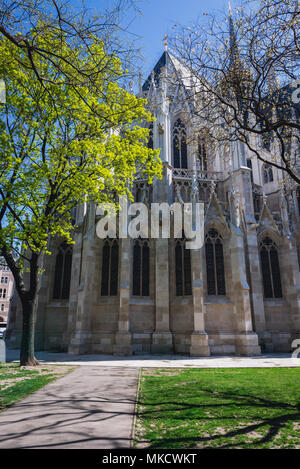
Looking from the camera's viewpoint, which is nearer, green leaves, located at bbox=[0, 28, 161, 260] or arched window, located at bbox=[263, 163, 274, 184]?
green leaves, located at bbox=[0, 28, 161, 260]

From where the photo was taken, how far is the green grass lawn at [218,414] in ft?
12.4

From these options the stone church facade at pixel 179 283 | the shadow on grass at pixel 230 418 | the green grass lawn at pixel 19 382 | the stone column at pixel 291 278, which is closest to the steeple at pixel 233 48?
the stone church facade at pixel 179 283

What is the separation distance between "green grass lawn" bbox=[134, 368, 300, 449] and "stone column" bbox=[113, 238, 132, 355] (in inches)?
313

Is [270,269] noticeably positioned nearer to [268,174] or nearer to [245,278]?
[245,278]

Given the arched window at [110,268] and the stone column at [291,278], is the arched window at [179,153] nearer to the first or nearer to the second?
the arched window at [110,268]

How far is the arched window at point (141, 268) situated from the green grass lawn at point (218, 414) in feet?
32.5

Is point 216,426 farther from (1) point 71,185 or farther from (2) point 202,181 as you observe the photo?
(2) point 202,181

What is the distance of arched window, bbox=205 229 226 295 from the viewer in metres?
18.5

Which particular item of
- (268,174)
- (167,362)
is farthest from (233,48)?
(268,174)

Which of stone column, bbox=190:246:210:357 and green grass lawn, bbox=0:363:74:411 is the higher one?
stone column, bbox=190:246:210:357

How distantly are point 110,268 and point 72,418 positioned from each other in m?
14.1

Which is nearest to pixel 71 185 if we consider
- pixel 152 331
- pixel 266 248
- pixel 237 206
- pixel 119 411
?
pixel 119 411

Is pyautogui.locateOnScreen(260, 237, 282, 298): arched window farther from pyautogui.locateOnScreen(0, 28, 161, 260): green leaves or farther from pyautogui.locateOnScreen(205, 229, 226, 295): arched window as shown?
pyautogui.locateOnScreen(0, 28, 161, 260): green leaves

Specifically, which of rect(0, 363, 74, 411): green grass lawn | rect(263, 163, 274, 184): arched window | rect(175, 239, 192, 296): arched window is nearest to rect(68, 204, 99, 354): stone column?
rect(175, 239, 192, 296): arched window
